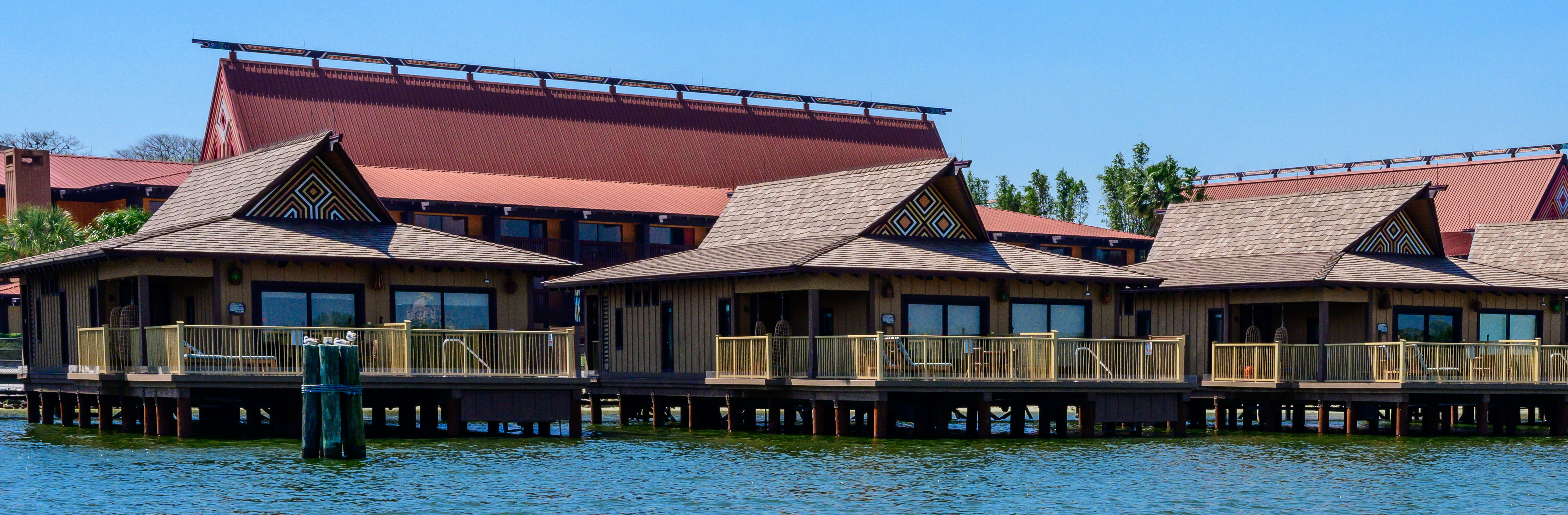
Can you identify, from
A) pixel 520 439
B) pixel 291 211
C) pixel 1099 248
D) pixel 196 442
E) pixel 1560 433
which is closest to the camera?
pixel 196 442

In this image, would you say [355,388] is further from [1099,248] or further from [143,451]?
[1099,248]

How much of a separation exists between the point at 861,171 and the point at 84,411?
17.3 metres

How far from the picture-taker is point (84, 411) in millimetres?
38625

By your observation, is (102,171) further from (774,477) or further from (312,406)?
(774,477)

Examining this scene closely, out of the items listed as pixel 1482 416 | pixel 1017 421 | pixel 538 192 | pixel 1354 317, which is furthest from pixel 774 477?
pixel 538 192

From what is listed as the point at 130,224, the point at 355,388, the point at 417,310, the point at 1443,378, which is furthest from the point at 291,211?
the point at 1443,378

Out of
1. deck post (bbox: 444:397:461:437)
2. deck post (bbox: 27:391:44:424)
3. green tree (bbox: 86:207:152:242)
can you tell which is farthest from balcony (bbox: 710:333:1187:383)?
green tree (bbox: 86:207:152:242)

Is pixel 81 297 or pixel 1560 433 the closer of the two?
pixel 81 297

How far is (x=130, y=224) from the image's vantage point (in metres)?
53.9

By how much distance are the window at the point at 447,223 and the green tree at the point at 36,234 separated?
10.4 metres

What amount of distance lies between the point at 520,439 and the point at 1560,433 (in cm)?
2255

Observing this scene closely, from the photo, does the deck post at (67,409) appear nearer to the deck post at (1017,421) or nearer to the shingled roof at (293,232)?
the shingled roof at (293,232)

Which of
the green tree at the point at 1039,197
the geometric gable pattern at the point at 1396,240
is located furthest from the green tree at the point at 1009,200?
the geometric gable pattern at the point at 1396,240

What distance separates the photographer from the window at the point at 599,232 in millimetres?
61094
